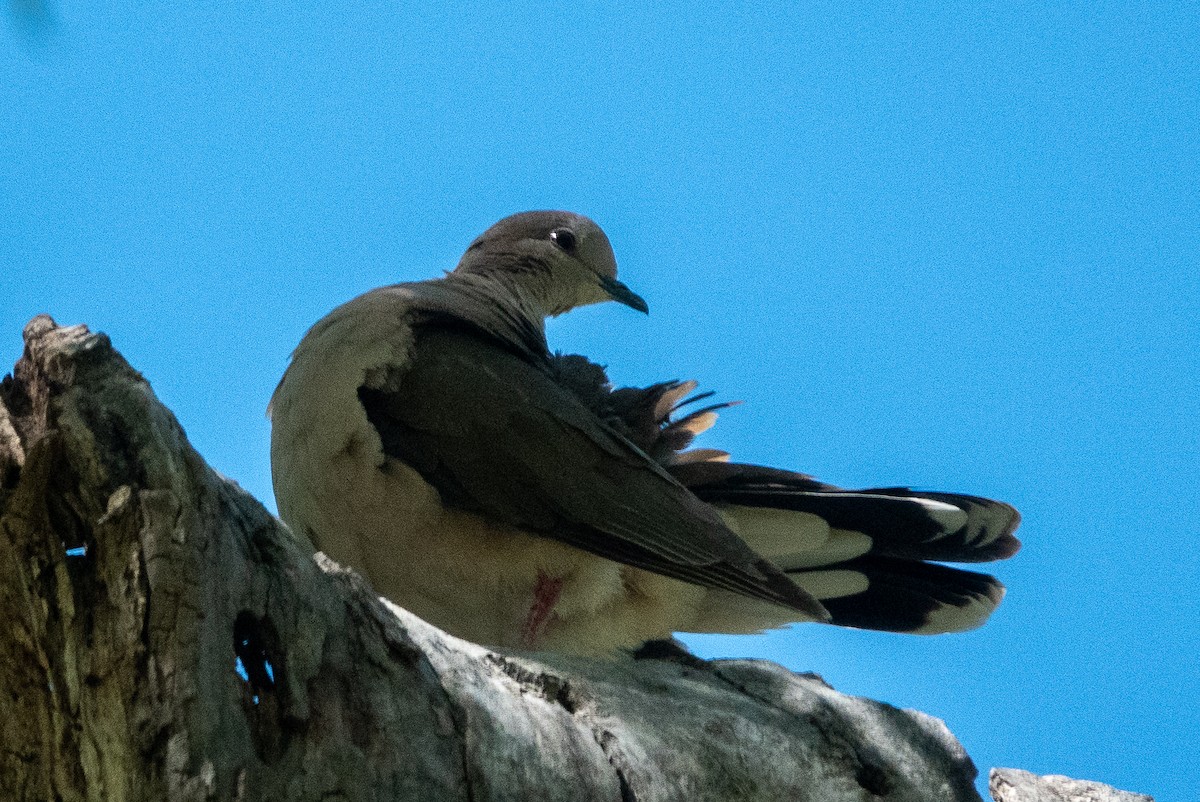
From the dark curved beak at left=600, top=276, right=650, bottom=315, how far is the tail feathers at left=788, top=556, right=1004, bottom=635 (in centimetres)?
137

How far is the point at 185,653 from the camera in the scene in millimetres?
1713

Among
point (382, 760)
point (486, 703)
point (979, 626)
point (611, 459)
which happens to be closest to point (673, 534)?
point (611, 459)

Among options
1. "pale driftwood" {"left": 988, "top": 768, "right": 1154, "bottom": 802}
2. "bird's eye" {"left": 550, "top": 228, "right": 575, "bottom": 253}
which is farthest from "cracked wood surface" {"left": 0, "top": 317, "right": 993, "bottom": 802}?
"bird's eye" {"left": 550, "top": 228, "right": 575, "bottom": 253}

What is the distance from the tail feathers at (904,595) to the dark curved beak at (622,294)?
53.8 inches

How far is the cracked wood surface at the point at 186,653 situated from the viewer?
5.60 ft

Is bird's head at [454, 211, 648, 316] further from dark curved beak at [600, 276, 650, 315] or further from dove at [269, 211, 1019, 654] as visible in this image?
dove at [269, 211, 1019, 654]

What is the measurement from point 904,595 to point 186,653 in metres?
2.47

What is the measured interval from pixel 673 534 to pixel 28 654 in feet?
5.69

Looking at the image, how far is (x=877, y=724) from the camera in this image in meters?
2.76

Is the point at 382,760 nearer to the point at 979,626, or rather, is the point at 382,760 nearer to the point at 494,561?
the point at 494,561

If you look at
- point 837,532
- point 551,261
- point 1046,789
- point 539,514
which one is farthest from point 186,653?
point 551,261

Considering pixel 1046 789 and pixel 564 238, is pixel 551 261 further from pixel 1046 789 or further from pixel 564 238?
pixel 1046 789

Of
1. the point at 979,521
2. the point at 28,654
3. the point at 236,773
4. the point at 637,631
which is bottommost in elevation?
the point at 236,773

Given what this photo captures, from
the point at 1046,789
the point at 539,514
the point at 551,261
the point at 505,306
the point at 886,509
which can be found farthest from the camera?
the point at 551,261
